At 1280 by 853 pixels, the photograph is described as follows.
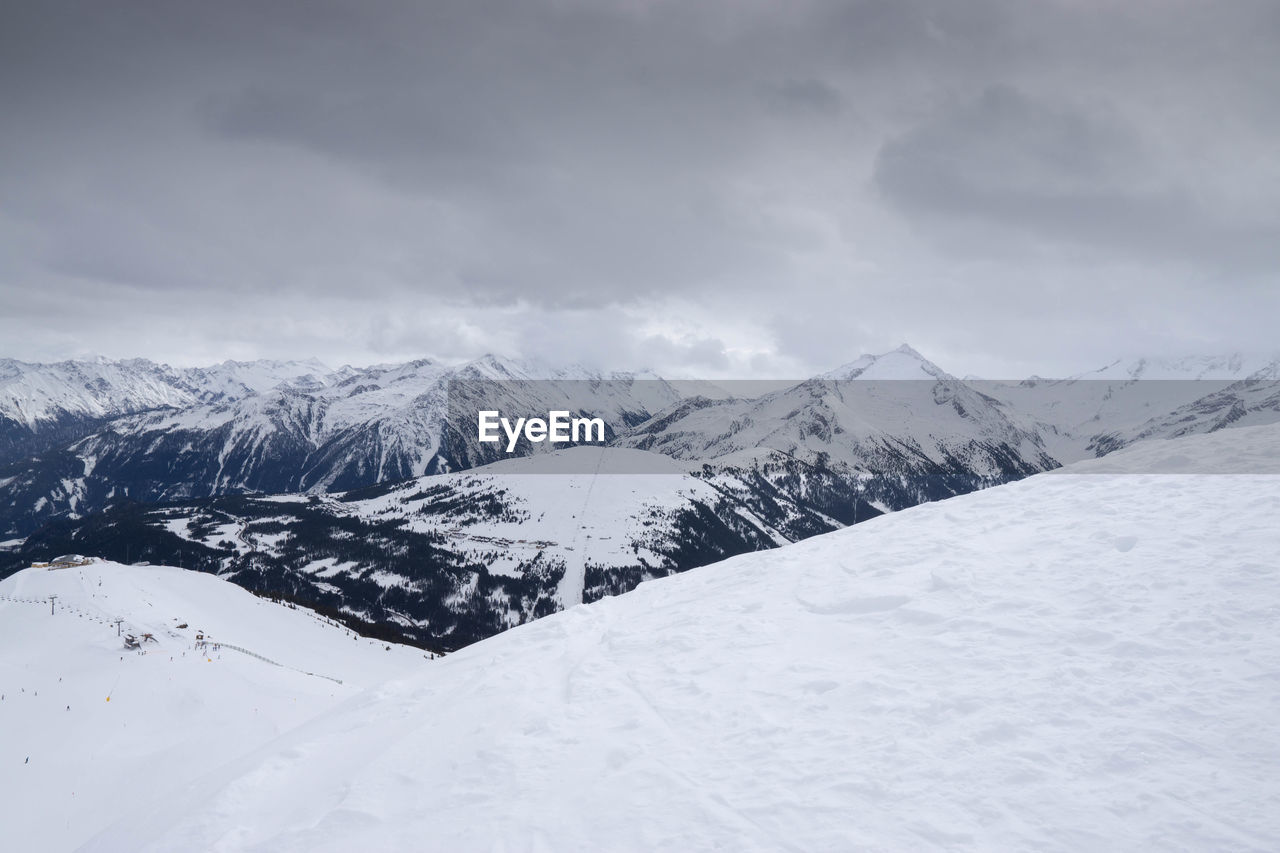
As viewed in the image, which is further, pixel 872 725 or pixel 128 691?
pixel 128 691

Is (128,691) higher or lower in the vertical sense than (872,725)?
lower

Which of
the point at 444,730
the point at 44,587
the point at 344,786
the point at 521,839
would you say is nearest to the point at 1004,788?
the point at 521,839

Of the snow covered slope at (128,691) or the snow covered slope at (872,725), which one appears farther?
the snow covered slope at (128,691)

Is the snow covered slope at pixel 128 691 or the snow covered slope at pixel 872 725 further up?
the snow covered slope at pixel 872 725

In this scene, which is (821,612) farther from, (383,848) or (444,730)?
(383,848)

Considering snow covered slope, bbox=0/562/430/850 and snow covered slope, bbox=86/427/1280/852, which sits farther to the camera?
snow covered slope, bbox=0/562/430/850
